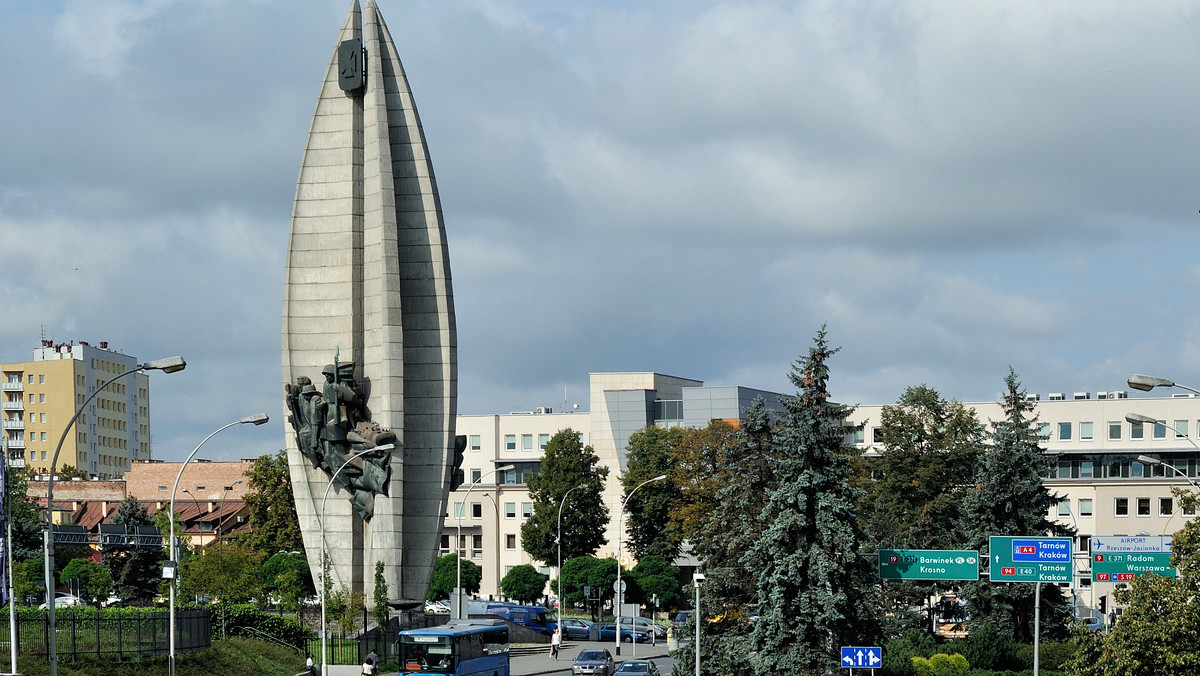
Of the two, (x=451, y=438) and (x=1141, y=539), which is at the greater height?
(x=451, y=438)

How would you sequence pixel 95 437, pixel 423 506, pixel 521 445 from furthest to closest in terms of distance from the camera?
pixel 95 437 < pixel 521 445 < pixel 423 506

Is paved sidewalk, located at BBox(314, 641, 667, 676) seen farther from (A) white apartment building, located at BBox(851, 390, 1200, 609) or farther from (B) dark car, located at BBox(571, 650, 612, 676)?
(A) white apartment building, located at BBox(851, 390, 1200, 609)

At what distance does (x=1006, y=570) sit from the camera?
153 feet

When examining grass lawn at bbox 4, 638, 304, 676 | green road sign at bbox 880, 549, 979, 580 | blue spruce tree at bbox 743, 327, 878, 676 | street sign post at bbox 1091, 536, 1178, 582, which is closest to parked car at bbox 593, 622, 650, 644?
grass lawn at bbox 4, 638, 304, 676

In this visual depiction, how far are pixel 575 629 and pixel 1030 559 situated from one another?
118 ft

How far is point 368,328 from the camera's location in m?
60.7

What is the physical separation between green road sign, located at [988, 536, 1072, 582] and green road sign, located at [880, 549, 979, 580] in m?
0.81

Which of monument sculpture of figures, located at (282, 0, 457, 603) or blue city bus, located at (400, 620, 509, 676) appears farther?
monument sculpture of figures, located at (282, 0, 457, 603)

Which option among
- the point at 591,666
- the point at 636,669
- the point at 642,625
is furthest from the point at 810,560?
the point at 642,625

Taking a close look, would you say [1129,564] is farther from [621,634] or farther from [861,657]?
[621,634]

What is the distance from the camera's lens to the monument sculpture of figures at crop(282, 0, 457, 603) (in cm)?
5975

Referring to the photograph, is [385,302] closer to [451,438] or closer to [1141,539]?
[451,438]

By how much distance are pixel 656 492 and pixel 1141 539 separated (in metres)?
41.0

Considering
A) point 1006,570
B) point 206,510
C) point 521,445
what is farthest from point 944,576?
point 206,510
